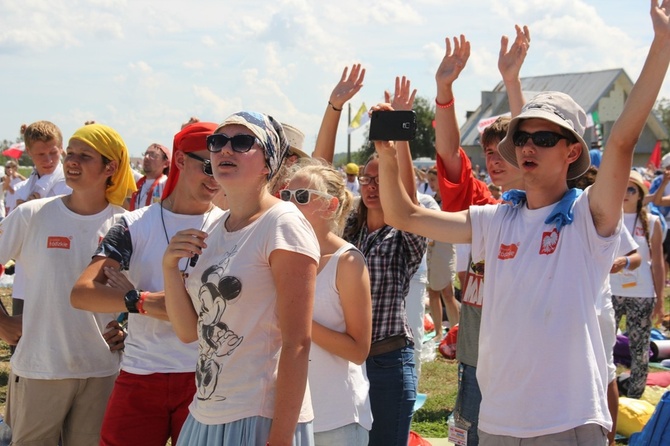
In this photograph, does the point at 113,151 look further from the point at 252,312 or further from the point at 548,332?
the point at 548,332

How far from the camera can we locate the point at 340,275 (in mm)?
3346

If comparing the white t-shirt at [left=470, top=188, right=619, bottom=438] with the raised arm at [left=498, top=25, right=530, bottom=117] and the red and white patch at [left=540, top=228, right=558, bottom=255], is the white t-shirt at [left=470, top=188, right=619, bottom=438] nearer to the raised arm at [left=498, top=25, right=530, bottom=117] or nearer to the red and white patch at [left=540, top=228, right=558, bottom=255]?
the red and white patch at [left=540, top=228, right=558, bottom=255]

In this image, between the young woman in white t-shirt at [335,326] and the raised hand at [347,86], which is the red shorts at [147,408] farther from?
the raised hand at [347,86]

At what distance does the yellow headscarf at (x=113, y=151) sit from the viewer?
4102 millimetres

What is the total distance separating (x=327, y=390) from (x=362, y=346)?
23cm

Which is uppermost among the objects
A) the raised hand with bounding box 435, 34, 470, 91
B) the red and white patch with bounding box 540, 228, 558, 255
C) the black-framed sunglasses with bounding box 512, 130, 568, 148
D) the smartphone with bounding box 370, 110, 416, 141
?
the raised hand with bounding box 435, 34, 470, 91

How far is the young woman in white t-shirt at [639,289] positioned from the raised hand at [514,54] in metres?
3.29

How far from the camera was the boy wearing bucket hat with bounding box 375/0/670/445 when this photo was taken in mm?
2736

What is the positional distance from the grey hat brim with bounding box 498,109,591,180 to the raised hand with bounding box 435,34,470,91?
0.62 m

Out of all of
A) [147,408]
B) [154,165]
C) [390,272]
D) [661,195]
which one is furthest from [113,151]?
[661,195]

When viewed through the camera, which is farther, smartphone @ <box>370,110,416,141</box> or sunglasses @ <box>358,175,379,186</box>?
sunglasses @ <box>358,175,379,186</box>

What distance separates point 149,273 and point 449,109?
1.58m

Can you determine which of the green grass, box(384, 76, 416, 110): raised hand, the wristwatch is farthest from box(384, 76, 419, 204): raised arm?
the green grass

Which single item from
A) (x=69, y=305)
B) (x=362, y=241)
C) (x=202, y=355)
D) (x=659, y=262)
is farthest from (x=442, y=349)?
(x=202, y=355)
